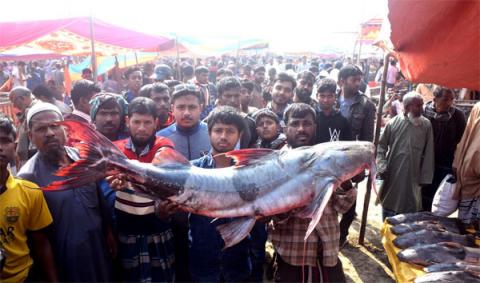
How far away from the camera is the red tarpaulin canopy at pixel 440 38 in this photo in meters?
1.93

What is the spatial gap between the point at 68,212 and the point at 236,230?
123cm

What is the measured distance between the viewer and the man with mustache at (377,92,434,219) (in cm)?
465

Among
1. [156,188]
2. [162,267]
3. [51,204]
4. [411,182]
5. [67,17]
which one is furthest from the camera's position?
[67,17]

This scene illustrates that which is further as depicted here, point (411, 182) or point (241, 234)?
point (411, 182)

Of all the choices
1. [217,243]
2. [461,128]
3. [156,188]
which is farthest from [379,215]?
[156,188]

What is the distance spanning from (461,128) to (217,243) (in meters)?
3.95

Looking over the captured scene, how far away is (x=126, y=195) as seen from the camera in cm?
247

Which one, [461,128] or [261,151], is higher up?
[261,151]

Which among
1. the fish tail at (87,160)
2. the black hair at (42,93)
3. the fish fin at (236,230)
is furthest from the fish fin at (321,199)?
the black hair at (42,93)

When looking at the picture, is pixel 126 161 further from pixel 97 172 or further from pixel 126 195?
pixel 126 195

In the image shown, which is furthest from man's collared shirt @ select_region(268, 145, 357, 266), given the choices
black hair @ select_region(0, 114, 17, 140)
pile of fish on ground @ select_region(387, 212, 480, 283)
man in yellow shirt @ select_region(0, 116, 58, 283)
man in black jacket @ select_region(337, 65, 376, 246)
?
man in black jacket @ select_region(337, 65, 376, 246)

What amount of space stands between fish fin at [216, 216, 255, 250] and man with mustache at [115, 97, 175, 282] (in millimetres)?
695

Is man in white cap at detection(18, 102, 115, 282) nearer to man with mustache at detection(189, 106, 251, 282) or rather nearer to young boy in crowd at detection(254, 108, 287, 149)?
man with mustache at detection(189, 106, 251, 282)

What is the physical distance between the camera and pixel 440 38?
83.0 inches
